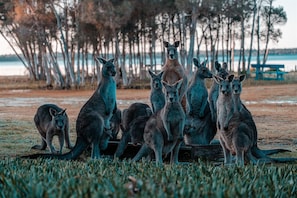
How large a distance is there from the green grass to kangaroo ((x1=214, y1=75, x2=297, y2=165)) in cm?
262

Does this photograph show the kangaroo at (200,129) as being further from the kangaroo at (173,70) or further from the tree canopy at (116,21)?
the tree canopy at (116,21)

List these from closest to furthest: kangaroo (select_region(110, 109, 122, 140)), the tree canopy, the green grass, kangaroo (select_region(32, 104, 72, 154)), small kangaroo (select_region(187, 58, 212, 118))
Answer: the green grass < kangaroo (select_region(32, 104, 72, 154)) < small kangaroo (select_region(187, 58, 212, 118)) < kangaroo (select_region(110, 109, 122, 140)) < the tree canopy

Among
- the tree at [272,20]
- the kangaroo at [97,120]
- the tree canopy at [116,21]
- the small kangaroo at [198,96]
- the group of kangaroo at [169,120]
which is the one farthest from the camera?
the tree at [272,20]

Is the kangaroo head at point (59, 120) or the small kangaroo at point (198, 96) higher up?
the small kangaroo at point (198, 96)

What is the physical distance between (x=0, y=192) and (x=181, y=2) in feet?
101

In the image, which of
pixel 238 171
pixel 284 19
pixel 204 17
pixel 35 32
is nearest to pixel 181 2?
pixel 204 17

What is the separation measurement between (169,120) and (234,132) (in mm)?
906

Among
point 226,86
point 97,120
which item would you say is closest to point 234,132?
point 226,86

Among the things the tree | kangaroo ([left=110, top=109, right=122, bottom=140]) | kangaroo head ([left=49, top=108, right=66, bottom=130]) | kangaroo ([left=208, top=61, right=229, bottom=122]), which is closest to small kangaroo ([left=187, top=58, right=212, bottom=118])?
kangaroo ([left=208, top=61, right=229, bottom=122])

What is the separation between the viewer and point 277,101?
21375 mm

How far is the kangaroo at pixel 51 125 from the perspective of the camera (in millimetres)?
9172

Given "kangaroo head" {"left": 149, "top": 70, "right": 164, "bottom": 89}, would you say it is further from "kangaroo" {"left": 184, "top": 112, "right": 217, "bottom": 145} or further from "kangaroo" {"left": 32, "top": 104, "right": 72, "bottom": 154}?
"kangaroo" {"left": 32, "top": 104, "right": 72, "bottom": 154}

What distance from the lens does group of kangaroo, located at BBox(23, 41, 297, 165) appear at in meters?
7.59

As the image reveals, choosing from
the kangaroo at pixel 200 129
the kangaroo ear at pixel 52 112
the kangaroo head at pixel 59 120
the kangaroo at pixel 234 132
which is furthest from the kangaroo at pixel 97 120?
the kangaroo at pixel 234 132
